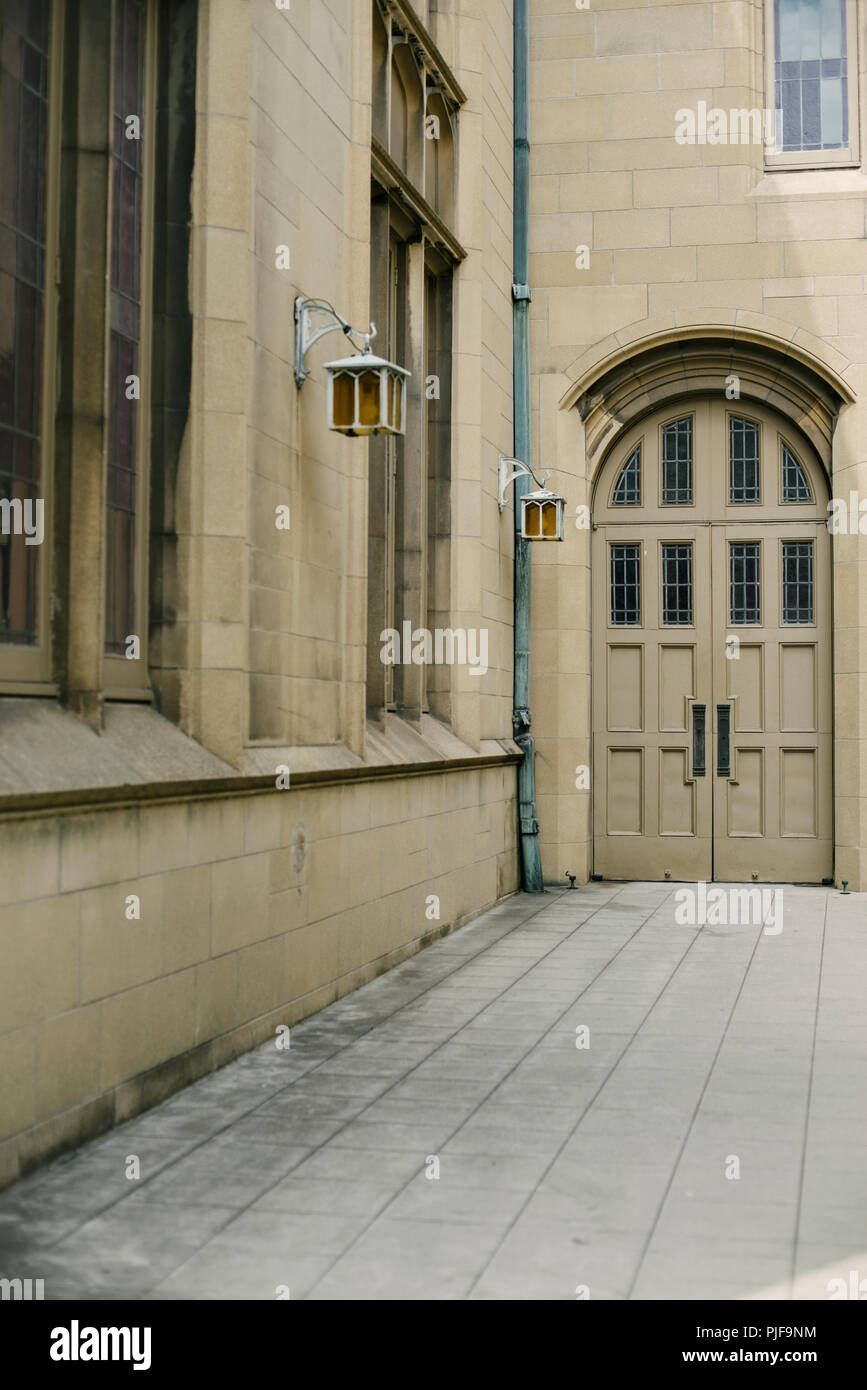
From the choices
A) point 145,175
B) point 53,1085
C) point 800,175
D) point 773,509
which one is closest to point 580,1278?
point 53,1085

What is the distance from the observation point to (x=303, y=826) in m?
7.05

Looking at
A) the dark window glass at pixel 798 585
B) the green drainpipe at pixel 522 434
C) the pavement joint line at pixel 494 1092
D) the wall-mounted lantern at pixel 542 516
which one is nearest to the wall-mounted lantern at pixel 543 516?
the wall-mounted lantern at pixel 542 516

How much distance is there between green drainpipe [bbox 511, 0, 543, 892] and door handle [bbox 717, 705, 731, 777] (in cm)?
153

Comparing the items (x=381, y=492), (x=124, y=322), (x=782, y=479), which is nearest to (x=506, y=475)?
(x=782, y=479)

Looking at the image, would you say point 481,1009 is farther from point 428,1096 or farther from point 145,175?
point 145,175

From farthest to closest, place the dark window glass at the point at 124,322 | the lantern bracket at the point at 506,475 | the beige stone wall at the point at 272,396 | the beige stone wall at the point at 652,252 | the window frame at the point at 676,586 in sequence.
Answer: the window frame at the point at 676,586 → the beige stone wall at the point at 652,252 → the lantern bracket at the point at 506,475 → the beige stone wall at the point at 272,396 → the dark window glass at the point at 124,322

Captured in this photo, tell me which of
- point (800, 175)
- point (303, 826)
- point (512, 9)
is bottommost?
point (303, 826)

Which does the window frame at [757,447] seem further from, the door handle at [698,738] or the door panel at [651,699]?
the door handle at [698,738]

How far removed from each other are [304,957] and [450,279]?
19.2ft

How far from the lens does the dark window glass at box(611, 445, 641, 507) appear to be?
12828mm

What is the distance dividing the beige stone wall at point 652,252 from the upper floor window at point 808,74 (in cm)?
15

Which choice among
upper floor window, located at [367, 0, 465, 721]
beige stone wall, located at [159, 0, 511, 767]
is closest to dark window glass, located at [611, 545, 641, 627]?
upper floor window, located at [367, 0, 465, 721]

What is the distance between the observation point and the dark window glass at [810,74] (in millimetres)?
12469

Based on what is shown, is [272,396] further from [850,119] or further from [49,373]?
[850,119]
